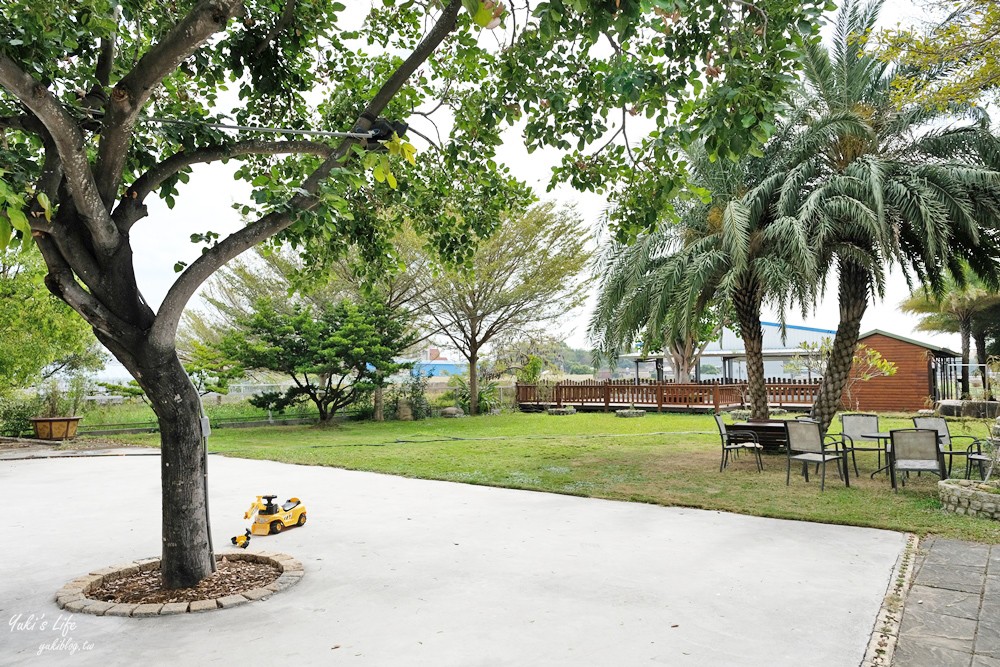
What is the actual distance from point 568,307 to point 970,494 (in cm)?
1925

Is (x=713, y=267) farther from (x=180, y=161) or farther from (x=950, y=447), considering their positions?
(x=180, y=161)

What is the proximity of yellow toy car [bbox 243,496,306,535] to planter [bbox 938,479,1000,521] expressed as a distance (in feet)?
22.0

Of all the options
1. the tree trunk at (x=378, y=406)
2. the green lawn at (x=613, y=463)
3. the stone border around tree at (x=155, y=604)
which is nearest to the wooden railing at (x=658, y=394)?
the green lawn at (x=613, y=463)

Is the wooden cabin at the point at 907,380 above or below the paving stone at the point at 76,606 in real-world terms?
above

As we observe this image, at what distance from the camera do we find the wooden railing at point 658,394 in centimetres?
2339

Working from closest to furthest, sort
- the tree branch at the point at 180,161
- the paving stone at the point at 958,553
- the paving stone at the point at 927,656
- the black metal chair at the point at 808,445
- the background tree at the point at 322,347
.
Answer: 1. the paving stone at the point at 927,656
2. the tree branch at the point at 180,161
3. the paving stone at the point at 958,553
4. the black metal chair at the point at 808,445
5. the background tree at the point at 322,347

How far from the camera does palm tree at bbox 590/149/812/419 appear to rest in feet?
35.0

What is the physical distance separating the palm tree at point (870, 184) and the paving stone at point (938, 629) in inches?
259

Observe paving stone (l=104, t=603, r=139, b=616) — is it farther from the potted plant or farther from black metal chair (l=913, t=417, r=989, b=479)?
the potted plant

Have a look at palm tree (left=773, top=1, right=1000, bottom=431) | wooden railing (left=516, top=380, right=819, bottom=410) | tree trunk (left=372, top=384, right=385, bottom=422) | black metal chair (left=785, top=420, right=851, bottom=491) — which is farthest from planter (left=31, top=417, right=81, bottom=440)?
palm tree (left=773, top=1, right=1000, bottom=431)

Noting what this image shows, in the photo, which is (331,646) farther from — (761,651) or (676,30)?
(676,30)

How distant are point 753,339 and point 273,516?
8993 mm

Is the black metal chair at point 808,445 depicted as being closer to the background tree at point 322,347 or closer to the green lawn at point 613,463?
the green lawn at point 613,463

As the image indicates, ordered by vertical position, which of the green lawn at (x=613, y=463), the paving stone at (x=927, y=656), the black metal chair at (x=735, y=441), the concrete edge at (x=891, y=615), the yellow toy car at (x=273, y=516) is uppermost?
the black metal chair at (x=735, y=441)
